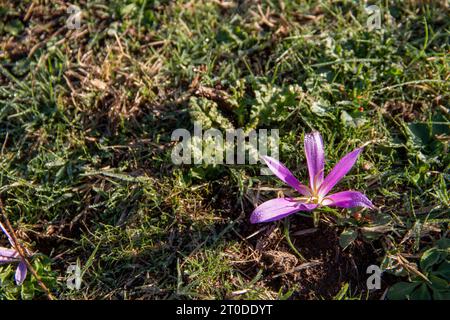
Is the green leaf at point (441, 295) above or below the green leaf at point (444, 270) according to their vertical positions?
below

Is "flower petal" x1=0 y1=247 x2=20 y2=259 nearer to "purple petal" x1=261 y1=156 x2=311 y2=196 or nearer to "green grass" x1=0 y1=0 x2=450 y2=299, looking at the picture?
"green grass" x1=0 y1=0 x2=450 y2=299

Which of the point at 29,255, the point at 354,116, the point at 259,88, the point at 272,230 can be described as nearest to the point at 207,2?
the point at 259,88

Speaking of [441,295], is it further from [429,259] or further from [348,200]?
[348,200]

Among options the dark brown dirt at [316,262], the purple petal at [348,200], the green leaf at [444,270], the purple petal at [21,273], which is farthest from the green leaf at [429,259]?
the purple petal at [21,273]

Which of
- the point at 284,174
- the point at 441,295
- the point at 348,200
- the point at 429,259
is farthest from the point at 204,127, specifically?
the point at 441,295

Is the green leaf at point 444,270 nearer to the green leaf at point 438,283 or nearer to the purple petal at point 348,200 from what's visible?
the green leaf at point 438,283
